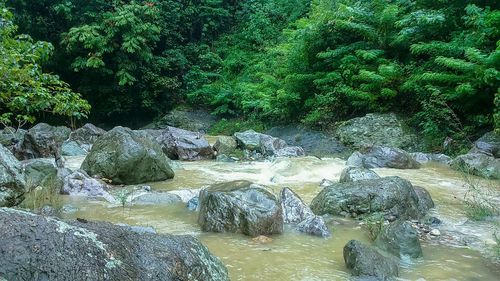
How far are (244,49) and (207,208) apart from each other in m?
19.1

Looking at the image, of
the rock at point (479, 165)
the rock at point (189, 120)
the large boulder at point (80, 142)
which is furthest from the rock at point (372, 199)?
the rock at point (189, 120)

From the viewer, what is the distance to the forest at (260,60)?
1088 centimetres

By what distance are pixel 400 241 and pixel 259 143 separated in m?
8.11

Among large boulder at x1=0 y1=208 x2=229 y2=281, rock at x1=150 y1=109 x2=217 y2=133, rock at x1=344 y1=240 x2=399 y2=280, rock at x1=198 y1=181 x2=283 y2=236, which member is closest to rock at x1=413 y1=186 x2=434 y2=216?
rock at x1=198 y1=181 x2=283 y2=236

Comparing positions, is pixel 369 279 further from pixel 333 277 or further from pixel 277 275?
pixel 277 275

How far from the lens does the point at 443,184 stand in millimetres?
8141

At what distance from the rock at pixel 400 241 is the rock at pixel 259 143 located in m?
7.33

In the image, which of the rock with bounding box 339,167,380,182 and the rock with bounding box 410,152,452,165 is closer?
the rock with bounding box 339,167,380,182

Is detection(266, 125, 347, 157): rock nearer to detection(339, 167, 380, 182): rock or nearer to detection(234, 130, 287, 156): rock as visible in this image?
detection(234, 130, 287, 156): rock

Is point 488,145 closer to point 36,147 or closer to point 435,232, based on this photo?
point 435,232

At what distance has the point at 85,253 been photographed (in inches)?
93.8

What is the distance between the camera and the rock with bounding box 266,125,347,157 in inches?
514

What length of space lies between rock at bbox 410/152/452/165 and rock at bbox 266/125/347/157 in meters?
2.28

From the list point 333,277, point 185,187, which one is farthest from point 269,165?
point 333,277
